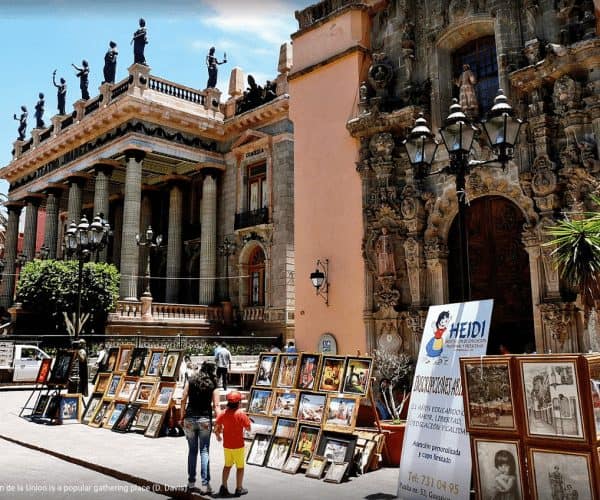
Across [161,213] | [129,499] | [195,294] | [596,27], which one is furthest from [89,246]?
[161,213]

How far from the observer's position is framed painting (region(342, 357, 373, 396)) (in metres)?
7.68

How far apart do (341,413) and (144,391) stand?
518 cm

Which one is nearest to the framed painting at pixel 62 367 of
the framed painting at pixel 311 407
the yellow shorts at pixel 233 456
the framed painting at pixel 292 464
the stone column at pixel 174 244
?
the framed painting at pixel 311 407

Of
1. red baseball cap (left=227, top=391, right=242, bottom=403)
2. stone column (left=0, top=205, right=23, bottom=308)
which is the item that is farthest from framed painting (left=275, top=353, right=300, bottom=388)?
stone column (left=0, top=205, right=23, bottom=308)

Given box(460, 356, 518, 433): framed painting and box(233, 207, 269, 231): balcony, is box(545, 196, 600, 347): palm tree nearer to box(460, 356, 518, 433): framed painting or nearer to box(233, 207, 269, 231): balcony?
box(460, 356, 518, 433): framed painting

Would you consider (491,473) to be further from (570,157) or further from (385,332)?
(385,332)

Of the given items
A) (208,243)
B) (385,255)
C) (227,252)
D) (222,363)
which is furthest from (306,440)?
(208,243)

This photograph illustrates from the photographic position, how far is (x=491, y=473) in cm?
539

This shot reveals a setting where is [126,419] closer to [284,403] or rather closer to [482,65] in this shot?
[284,403]

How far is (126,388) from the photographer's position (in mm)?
11797

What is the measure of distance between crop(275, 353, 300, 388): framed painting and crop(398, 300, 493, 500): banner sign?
235 centimetres

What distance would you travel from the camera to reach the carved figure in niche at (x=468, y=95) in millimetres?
12727

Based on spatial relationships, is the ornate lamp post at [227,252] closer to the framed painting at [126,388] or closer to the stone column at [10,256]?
the stone column at [10,256]

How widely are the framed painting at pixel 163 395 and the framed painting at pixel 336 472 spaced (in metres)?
4.50
